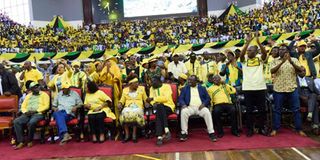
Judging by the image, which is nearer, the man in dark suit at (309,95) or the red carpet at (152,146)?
the red carpet at (152,146)

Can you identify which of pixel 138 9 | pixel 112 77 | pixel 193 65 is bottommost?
pixel 112 77

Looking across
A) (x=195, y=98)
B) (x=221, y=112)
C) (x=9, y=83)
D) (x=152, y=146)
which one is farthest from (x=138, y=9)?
(x=152, y=146)

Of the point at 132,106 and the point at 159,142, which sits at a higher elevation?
the point at 132,106

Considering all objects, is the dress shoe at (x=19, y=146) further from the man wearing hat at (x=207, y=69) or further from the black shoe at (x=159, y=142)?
the man wearing hat at (x=207, y=69)

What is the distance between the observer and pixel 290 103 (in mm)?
5906

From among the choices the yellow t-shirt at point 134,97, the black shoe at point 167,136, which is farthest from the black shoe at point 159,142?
the yellow t-shirt at point 134,97

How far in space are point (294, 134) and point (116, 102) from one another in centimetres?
330

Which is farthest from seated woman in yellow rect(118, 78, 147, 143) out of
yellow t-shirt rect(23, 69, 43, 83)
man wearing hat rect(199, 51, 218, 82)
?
yellow t-shirt rect(23, 69, 43, 83)

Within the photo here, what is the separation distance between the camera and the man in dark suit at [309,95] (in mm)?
5848

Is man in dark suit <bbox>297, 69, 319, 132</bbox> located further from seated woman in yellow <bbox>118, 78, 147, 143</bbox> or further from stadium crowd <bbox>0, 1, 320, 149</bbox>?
seated woman in yellow <bbox>118, 78, 147, 143</bbox>

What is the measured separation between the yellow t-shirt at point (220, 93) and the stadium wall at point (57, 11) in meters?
25.9

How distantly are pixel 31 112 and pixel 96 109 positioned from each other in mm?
1232

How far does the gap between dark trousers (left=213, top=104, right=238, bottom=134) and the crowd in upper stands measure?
13418mm

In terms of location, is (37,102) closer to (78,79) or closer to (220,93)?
(78,79)
